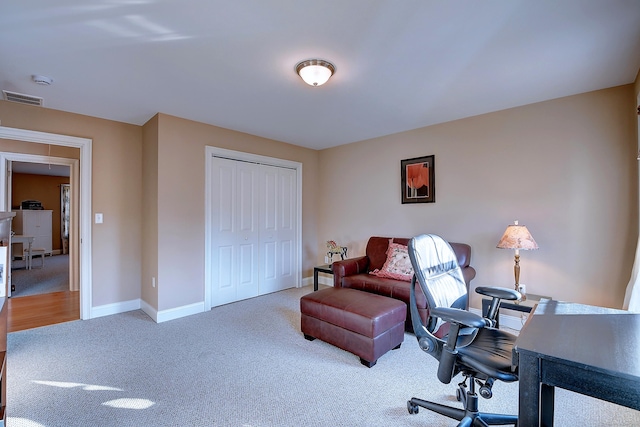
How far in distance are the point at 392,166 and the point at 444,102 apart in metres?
1.29

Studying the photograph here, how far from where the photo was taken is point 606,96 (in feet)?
8.73

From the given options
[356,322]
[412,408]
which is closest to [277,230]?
[356,322]

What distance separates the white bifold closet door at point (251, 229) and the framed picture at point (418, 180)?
1.81 m

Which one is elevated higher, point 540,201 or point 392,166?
point 392,166

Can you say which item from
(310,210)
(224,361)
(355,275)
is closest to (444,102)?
(355,275)

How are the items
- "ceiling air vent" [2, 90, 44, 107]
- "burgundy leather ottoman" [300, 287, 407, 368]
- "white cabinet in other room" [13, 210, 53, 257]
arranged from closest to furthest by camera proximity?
"burgundy leather ottoman" [300, 287, 407, 368]
"ceiling air vent" [2, 90, 44, 107]
"white cabinet in other room" [13, 210, 53, 257]

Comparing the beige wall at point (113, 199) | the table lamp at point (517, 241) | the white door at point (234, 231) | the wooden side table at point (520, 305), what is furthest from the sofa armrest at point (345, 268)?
the beige wall at point (113, 199)

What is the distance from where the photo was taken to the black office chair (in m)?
1.41

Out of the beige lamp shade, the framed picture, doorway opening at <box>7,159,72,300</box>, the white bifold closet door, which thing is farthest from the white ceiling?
doorway opening at <box>7,159,72,300</box>

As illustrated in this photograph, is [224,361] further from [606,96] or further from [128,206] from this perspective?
[606,96]

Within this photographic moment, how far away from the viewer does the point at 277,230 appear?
463 centimetres

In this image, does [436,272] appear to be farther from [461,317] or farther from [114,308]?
[114,308]

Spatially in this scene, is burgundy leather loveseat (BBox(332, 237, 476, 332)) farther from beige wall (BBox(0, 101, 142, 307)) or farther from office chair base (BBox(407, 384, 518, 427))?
beige wall (BBox(0, 101, 142, 307))

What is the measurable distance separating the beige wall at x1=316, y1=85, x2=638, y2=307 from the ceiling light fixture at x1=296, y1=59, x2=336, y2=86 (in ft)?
6.68
